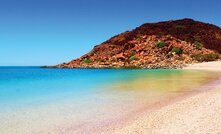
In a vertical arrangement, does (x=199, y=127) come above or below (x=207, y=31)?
below

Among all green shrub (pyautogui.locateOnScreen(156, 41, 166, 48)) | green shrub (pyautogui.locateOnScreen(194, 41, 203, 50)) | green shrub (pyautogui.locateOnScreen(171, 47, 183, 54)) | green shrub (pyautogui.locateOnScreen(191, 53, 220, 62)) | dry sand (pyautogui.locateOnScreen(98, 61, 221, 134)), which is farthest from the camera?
green shrub (pyautogui.locateOnScreen(156, 41, 166, 48))

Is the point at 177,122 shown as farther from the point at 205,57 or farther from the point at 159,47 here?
the point at 159,47

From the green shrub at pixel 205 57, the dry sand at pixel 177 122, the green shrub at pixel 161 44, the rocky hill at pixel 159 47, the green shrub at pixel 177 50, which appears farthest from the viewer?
the green shrub at pixel 161 44

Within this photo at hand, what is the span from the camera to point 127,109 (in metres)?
14.2

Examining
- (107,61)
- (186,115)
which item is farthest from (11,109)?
(107,61)

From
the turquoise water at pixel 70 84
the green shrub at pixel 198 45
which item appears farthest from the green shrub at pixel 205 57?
the turquoise water at pixel 70 84

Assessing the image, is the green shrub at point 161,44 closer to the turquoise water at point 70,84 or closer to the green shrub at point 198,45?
the green shrub at point 198,45

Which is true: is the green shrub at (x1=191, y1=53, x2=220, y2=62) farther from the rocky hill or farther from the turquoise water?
the turquoise water

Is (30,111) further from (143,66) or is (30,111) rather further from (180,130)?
(143,66)

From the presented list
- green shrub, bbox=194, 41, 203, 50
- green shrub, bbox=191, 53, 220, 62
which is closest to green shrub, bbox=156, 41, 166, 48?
green shrub, bbox=194, 41, 203, 50

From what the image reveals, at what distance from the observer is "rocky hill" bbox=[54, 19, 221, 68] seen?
80750mm

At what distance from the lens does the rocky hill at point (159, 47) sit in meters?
80.8

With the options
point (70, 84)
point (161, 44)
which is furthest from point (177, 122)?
point (161, 44)

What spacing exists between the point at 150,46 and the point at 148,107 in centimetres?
7638
